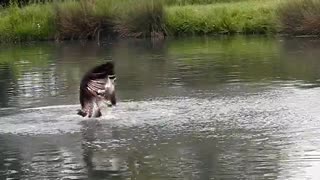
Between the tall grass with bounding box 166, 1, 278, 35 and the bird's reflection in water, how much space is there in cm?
2330

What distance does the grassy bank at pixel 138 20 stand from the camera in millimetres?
36250

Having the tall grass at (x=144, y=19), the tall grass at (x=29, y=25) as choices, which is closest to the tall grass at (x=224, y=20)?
the tall grass at (x=144, y=19)

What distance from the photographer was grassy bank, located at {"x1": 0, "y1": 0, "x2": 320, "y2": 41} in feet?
119

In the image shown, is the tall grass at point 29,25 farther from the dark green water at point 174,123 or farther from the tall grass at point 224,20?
the dark green water at point 174,123

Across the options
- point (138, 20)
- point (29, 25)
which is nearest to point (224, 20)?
point (138, 20)

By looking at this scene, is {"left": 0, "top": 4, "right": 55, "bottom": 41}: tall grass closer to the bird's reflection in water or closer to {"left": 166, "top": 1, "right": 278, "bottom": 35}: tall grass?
{"left": 166, "top": 1, "right": 278, "bottom": 35}: tall grass

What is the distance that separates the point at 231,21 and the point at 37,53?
9304mm

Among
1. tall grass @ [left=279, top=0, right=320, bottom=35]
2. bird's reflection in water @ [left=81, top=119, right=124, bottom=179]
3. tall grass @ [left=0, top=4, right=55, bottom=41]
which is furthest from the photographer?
tall grass @ [left=0, top=4, right=55, bottom=41]

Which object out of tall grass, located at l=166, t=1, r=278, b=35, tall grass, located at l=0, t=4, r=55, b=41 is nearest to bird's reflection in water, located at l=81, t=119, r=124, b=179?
tall grass, located at l=166, t=1, r=278, b=35

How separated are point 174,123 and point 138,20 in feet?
78.2

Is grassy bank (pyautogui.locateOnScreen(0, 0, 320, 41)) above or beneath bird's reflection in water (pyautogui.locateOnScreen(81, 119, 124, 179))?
beneath

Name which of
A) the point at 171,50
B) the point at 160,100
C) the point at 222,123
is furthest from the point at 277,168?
the point at 171,50

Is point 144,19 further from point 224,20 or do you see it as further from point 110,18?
point 224,20

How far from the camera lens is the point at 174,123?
13367 millimetres
